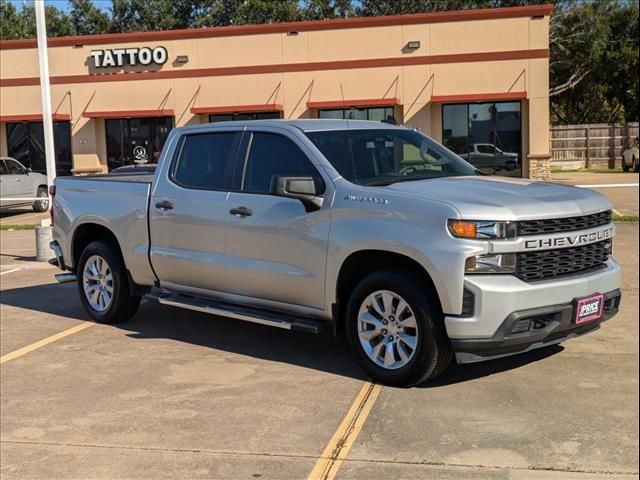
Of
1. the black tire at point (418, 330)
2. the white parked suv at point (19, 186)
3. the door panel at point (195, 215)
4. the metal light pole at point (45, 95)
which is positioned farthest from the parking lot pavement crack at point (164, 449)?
the white parked suv at point (19, 186)

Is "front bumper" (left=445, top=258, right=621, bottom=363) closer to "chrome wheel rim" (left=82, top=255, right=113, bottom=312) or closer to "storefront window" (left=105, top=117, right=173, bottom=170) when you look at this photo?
"chrome wheel rim" (left=82, top=255, right=113, bottom=312)

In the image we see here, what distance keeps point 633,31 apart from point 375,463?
43738mm

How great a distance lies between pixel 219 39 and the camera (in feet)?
91.8

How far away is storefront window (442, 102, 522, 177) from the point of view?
27047 mm

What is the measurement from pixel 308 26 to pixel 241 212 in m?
22.3

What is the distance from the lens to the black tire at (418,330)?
17.2 feet

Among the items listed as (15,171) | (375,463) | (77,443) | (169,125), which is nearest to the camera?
(375,463)

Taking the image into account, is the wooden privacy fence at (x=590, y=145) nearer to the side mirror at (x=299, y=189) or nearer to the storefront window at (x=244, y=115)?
the storefront window at (x=244, y=115)

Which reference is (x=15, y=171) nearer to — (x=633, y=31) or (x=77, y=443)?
(x=77, y=443)

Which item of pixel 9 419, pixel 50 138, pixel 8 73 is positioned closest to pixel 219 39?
pixel 8 73

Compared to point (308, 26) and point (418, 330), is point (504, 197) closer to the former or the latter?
point (418, 330)

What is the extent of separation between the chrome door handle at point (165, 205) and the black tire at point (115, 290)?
895 millimetres

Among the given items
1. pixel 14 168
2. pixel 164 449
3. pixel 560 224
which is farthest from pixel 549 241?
pixel 14 168

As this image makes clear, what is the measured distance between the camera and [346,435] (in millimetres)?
4688
